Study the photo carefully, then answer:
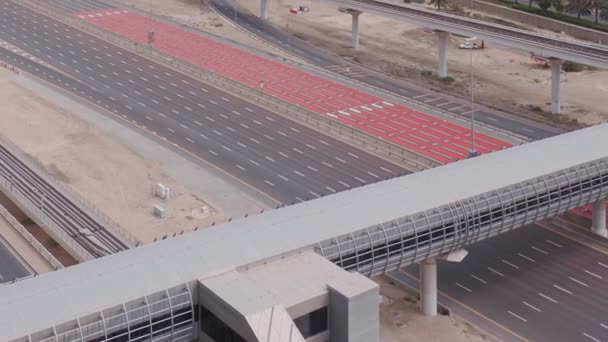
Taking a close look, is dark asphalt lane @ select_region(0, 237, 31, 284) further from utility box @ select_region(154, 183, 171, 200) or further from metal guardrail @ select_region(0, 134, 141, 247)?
utility box @ select_region(154, 183, 171, 200)

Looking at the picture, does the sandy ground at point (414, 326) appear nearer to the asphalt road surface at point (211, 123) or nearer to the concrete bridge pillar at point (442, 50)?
the asphalt road surface at point (211, 123)

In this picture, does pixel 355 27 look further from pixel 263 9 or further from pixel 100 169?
pixel 100 169

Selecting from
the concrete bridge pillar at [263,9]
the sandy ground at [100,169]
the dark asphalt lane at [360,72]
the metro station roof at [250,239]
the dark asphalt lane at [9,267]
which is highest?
the metro station roof at [250,239]

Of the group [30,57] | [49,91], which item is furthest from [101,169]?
[30,57]

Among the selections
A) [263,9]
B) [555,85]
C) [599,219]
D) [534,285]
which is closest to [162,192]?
[534,285]

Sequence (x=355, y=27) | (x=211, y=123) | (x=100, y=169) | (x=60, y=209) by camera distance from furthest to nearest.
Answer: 1. (x=355, y=27)
2. (x=211, y=123)
3. (x=100, y=169)
4. (x=60, y=209)

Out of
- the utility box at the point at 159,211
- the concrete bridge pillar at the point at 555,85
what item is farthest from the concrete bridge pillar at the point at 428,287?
the concrete bridge pillar at the point at 555,85
